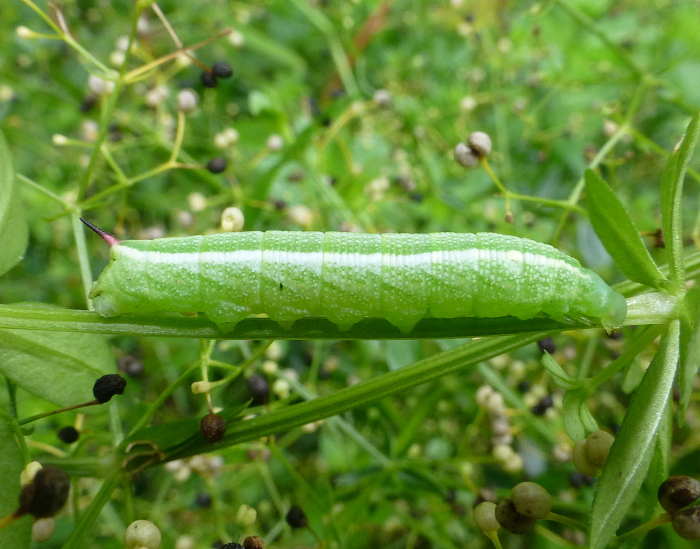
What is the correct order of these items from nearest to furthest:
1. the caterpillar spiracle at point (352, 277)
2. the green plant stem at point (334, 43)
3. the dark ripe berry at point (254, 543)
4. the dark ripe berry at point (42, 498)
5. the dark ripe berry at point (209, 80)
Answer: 1. the dark ripe berry at point (42, 498)
2. the dark ripe berry at point (254, 543)
3. the caterpillar spiracle at point (352, 277)
4. the dark ripe berry at point (209, 80)
5. the green plant stem at point (334, 43)

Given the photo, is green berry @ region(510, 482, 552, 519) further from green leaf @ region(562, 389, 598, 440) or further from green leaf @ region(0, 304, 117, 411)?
green leaf @ region(0, 304, 117, 411)

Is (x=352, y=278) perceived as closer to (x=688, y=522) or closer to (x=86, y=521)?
(x=86, y=521)

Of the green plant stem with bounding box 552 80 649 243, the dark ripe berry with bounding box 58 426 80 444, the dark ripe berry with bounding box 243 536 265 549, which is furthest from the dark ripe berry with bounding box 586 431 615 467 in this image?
the dark ripe berry with bounding box 58 426 80 444

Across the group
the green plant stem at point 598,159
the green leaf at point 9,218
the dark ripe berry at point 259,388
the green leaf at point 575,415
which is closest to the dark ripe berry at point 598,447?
the green leaf at point 575,415

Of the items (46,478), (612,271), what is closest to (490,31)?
(612,271)

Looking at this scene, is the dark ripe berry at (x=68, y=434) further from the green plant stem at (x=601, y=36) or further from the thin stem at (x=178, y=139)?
the green plant stem at (x=601, y=36)

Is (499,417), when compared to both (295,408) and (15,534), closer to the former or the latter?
(295,408)

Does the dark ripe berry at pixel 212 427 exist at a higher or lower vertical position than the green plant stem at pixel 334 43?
lower
